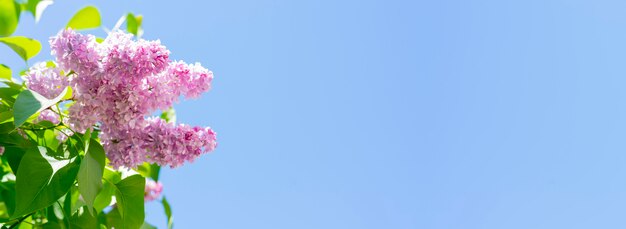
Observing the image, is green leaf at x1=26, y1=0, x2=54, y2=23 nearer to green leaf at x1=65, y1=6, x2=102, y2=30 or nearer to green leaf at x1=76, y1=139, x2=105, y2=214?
green leaf at x1=65, y1=6, x2=102, y2=30

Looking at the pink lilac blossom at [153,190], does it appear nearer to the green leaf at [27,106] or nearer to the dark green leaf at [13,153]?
the dark green leaf at [13,153]

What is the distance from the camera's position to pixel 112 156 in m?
1.09

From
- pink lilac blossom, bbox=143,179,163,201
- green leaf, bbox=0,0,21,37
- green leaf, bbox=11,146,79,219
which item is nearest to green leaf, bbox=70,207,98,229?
green leaf, bbox=11,146,79,219

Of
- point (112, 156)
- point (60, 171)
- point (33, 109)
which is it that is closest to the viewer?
point (33, 109)

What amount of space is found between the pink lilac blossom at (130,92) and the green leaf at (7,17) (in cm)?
→ 26

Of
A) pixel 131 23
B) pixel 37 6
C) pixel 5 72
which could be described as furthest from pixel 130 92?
pixel 131 23

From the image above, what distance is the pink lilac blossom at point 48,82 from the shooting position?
1065 millimetres

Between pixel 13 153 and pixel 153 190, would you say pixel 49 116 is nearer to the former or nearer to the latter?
pixel 13 153

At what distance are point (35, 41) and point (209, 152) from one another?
35 centimetres

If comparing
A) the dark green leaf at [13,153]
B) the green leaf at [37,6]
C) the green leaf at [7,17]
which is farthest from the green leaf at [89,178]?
the green leaf at [37,6]

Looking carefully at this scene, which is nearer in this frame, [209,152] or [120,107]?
[120,107]

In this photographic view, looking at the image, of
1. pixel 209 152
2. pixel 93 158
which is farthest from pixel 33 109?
pixel 209 152

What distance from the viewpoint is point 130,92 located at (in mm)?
1011

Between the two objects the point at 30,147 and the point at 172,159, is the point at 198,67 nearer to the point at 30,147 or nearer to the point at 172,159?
the point at 172,159
